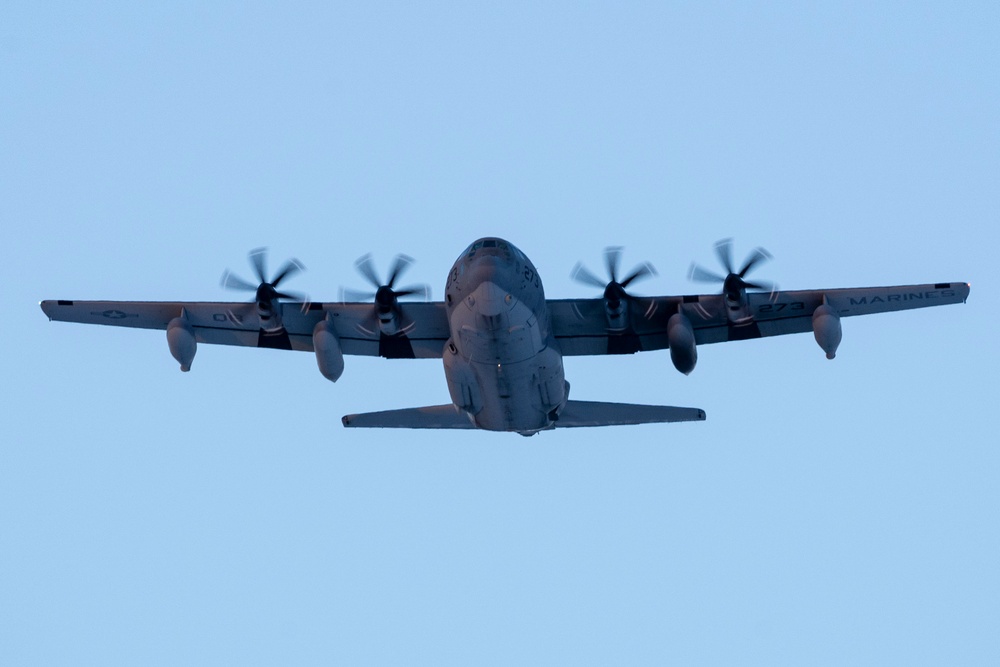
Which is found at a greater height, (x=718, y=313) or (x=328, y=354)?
(x=718, y=313)

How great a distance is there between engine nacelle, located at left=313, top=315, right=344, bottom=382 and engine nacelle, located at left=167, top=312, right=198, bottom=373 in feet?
10.4

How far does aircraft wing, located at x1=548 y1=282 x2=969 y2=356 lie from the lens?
36.6 metres

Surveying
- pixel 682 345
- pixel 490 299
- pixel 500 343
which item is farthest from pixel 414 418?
pixel 682 345

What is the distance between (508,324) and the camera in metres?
32.7

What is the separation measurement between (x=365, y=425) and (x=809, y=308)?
39.8 feet

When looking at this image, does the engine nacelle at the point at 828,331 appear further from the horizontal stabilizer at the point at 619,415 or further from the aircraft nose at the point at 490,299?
the aircraft nose at the point at 490,299

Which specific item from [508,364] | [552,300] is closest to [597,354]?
[552,300]

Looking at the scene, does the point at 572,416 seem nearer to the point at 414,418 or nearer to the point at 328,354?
the point at 414,418

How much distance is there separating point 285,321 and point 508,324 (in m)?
8.09

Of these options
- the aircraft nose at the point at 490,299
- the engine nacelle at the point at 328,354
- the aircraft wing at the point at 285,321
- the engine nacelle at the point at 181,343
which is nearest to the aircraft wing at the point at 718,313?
the aircraft wing at the point at 285,321

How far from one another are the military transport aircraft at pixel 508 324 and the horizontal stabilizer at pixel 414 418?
0.09ft

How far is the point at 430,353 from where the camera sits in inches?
1524

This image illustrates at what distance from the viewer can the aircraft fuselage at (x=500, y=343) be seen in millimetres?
32469

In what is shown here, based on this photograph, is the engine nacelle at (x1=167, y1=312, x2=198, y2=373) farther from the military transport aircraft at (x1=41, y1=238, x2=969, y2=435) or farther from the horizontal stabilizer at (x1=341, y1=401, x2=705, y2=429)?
the horizontal stabilizer at (x1=341, y1=401, x2=705, y2=429)
